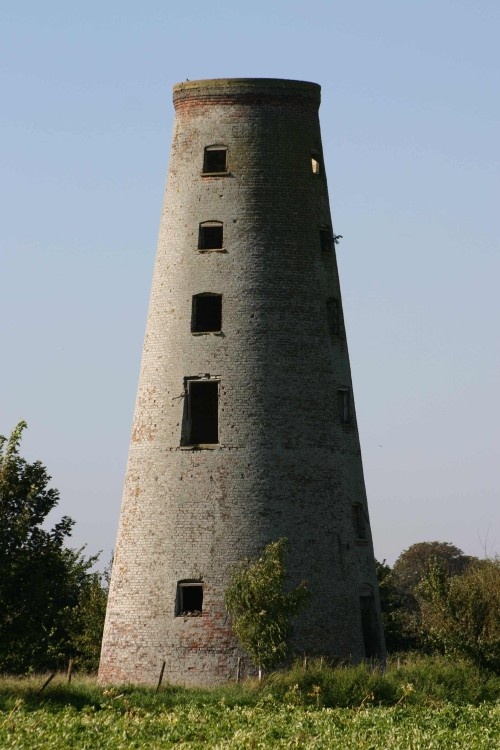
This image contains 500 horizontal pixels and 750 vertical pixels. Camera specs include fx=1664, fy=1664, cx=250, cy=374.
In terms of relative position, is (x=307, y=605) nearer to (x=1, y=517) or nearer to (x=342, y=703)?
(x=342, y=703)

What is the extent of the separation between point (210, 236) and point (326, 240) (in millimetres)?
2855

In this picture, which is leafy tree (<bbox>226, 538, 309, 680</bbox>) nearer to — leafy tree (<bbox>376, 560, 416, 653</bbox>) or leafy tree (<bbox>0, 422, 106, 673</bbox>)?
leafy tree (<bbox>0, 422, 106, 673</bbox>)

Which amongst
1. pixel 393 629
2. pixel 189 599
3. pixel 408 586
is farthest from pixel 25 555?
pixel 408 586

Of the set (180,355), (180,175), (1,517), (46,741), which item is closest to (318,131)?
(180,175)

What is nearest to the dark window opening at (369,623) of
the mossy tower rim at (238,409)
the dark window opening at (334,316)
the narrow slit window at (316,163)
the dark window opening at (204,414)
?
the mossy tower rim at (238,409)

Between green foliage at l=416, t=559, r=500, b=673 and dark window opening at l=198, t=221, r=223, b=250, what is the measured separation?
935 centimetres

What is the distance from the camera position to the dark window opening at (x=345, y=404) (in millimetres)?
38844

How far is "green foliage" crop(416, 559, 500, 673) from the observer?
3797cm

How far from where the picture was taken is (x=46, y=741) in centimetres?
2817

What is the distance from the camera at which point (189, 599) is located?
37.1m

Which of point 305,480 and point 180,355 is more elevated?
point 180,355

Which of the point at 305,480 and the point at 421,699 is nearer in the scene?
the point at 421,699

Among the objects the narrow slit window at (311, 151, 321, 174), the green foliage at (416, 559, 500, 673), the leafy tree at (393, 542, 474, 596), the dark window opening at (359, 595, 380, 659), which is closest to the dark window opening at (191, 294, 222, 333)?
the narrow slit window at (311, 151, 321, 174)

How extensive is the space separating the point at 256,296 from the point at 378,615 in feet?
26.3
